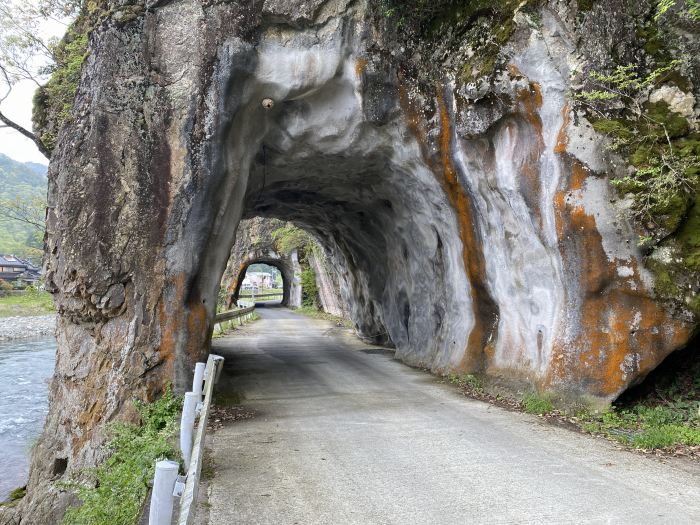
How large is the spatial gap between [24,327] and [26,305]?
8.78m

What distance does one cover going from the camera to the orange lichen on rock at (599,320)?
24.2 ft

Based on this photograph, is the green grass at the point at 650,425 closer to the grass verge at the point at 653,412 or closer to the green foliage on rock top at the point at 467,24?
the grass verge at the point at 653,412

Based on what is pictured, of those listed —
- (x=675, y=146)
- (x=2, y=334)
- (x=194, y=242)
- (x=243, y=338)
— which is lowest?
(x=2, y=334)

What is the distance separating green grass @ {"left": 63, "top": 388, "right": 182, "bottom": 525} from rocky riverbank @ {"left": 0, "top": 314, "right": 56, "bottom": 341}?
3067 cm

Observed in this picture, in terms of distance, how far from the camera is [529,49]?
835 centimetres

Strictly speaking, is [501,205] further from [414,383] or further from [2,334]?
[2,334]

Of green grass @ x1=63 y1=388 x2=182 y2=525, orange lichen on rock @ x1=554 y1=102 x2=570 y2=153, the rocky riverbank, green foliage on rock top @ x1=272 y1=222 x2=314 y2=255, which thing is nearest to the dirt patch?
green grass @ x1=63 y1=388 x2=182 y2=525

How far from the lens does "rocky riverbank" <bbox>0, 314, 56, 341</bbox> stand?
109 ft

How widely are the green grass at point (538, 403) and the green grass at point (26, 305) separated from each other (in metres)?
41.5

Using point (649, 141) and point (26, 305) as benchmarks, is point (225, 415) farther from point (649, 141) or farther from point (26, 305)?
point (26, 305)

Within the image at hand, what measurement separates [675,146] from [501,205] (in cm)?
284

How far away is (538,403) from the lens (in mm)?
8086

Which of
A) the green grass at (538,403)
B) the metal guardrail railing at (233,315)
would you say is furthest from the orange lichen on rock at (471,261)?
the metal guardrail railing at (233,315)

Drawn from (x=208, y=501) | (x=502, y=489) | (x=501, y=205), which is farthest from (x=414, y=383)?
(x=208, y=501)
